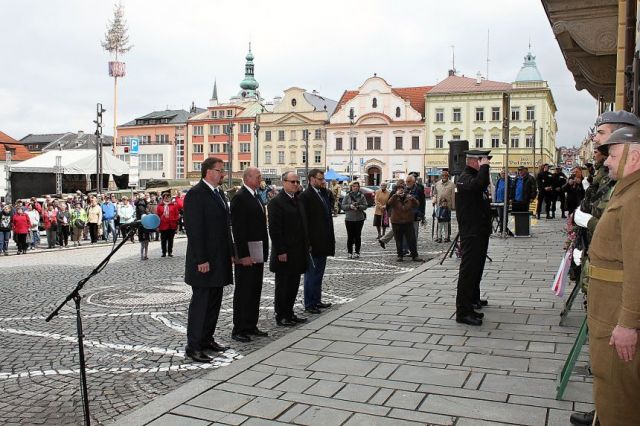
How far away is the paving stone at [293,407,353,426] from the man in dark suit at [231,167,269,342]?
2397mm

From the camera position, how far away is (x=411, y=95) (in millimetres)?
76750

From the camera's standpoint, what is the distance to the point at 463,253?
7.25 metres

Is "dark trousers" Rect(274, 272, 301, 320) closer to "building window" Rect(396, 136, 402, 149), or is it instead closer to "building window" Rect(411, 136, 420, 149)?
"building window" Rect(411, 136, 420, 149)

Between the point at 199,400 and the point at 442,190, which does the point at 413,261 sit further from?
the point at 199,400

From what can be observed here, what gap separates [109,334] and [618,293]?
5739 mm

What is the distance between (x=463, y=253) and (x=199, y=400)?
3791 mm

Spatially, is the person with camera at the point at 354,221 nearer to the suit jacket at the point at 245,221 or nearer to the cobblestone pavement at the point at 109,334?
the cobblestone pavement at the point at 109,334

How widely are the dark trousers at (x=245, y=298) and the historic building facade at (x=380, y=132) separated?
65914 mm

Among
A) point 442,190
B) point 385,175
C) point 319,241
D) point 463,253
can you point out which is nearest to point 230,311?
point 319,241

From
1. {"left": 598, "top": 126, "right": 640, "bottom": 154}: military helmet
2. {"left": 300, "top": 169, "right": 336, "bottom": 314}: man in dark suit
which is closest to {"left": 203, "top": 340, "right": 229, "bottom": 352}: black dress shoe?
{"left": 300, "top": 169, "right": 336, "bottom": 314}: man in dark suit

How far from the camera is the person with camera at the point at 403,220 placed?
13.9 m

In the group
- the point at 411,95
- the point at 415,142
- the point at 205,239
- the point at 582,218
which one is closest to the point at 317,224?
the point at 205,239

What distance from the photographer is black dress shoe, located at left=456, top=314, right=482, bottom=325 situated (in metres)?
7.02

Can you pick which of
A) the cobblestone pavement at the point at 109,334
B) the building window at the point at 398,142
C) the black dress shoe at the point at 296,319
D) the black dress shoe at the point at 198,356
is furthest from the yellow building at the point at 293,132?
the black dress shoe at the point at 198,356
